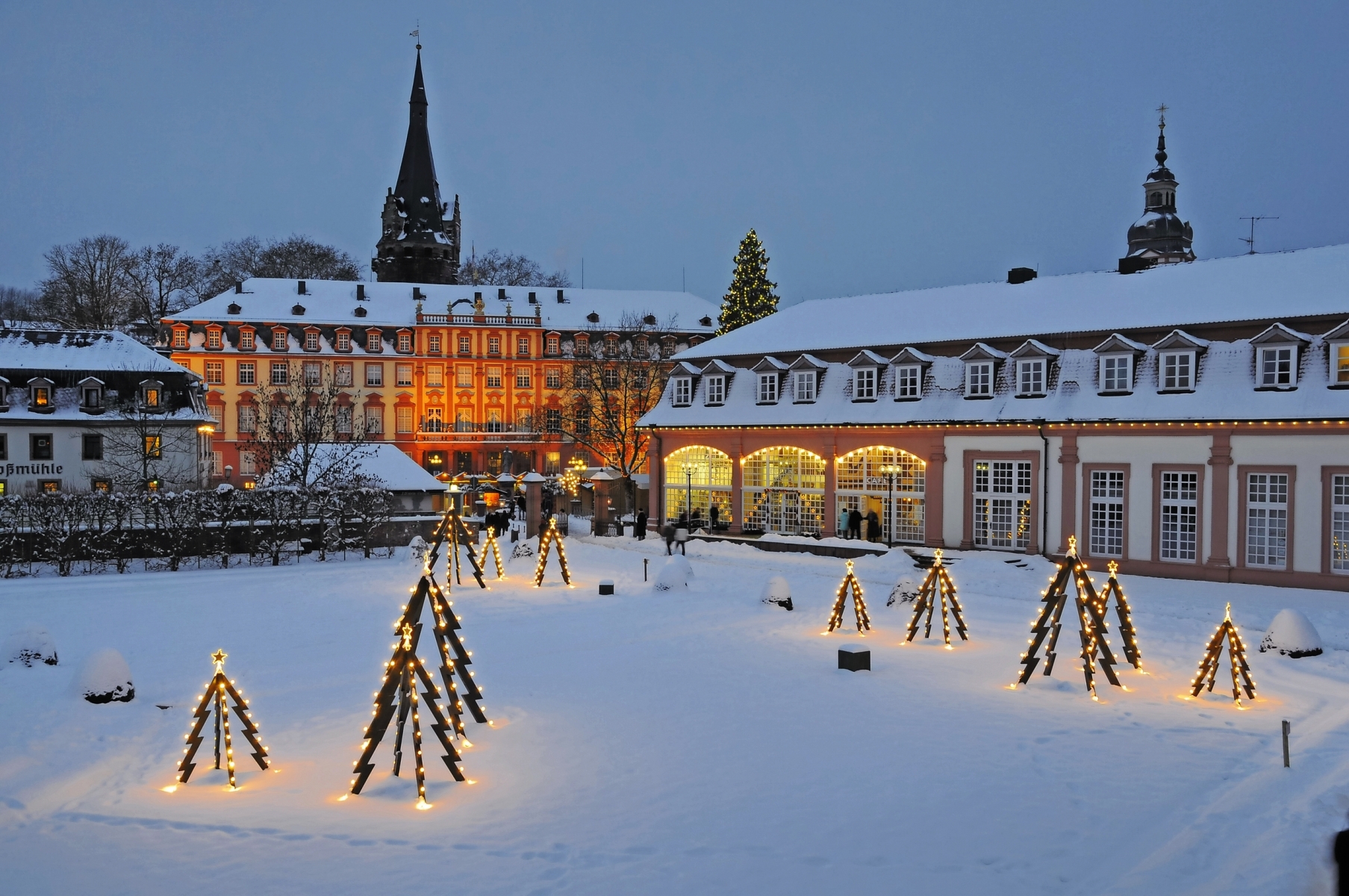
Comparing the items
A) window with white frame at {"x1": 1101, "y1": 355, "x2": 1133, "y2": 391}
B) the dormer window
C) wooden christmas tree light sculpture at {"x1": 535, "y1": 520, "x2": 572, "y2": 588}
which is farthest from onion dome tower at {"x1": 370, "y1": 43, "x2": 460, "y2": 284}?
window with white frame at {"x1": 1101, "y1": 355, "x2": 1133, "y2": 391}

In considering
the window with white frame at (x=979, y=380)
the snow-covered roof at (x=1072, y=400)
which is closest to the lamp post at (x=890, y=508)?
the snow-covered roof at (x=1072, y=400)

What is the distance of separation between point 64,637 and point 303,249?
71474 mm

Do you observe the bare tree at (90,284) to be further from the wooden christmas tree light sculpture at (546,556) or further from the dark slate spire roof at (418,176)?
the wooden christmas tree light sculpture at (546,556)

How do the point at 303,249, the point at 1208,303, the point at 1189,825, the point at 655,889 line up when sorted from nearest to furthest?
the point at 655,889 < the point at 1189,825 < the point at 1208,303 < the point at 303,249

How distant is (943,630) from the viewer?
20469 millimetres

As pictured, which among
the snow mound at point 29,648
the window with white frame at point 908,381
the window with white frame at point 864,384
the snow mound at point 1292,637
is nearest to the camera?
the snow mound at point 29,648

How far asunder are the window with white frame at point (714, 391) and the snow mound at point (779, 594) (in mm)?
14913

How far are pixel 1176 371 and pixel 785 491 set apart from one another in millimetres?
13103

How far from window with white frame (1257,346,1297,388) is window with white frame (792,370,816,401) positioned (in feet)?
45.2

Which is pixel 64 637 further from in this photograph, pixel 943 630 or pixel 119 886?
pixel 943 630

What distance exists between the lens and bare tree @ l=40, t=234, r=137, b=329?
7338cm

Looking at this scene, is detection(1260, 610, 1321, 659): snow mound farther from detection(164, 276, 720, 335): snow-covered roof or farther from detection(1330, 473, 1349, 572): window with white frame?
detection(164, 276, 720, 335): snow-covered roof

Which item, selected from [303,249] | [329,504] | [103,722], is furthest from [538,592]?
[303,249]

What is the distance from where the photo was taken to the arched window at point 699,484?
37.7 metres
